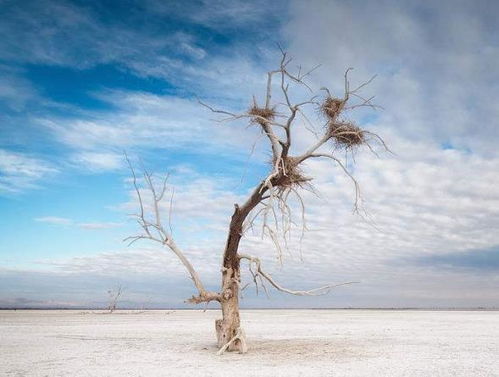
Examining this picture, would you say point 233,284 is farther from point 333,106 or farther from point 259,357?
point 333,106

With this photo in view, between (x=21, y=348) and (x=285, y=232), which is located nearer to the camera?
(x=285, y=232)

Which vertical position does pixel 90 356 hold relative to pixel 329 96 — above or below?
below

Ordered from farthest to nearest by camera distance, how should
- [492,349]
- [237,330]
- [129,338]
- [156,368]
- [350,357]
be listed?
[129,338], [492,349], [237,330], [350,357], [156,368]

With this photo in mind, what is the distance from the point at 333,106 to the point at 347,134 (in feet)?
2.62

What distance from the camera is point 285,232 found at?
39.7ft

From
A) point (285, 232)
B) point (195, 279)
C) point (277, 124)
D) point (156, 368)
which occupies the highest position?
point (277, 124)

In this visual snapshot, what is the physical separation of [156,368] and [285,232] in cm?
420

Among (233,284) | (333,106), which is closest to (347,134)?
(333,106)

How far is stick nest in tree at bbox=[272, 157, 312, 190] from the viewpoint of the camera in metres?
12.4

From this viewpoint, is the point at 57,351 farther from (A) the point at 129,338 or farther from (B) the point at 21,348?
(A) the point at 129,338

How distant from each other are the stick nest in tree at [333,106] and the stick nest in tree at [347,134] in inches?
9.7

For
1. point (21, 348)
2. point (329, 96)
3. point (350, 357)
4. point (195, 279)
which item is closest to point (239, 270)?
point (195, 279)

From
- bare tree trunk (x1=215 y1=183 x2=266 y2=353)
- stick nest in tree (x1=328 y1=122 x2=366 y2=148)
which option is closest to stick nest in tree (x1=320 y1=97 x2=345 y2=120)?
stick nest in tree (x1=328 y1=122 x2=366 y2=148)

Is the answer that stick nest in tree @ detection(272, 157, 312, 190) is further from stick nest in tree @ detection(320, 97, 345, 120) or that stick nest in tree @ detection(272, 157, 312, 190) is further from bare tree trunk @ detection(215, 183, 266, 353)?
stick nest in tree @ detection(320, 97, 345, 120)
